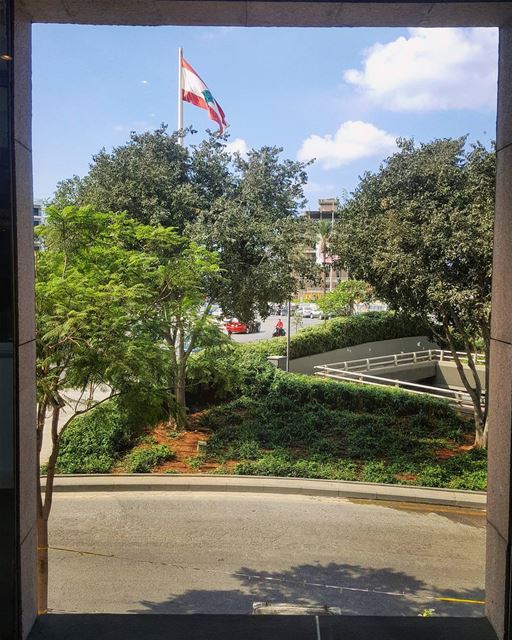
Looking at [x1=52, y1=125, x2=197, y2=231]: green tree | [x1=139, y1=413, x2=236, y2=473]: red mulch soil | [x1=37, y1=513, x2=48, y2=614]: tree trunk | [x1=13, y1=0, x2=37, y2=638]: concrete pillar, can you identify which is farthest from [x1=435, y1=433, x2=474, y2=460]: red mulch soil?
[x1=13, y1=0, x2=37, y2=638]: concrete pillar

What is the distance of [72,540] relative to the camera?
9.07m

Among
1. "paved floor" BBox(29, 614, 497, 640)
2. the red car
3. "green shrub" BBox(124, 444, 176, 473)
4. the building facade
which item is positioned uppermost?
the building facade

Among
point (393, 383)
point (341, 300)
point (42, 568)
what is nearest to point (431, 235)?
point (393, 383)

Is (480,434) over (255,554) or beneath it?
over

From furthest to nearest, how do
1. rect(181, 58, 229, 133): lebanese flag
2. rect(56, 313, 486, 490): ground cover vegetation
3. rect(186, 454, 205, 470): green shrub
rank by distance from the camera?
rect(181, 58, 229, 133): lebanese flag
rect(186, 454, 205, 470): green shrub
rect(56, 313, 486, 490): ground cover vegetation

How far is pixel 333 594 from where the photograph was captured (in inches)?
293

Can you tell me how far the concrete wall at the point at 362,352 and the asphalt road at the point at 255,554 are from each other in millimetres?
11413

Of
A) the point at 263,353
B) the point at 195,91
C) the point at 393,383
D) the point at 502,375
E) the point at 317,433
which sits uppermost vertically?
the point at 195,91

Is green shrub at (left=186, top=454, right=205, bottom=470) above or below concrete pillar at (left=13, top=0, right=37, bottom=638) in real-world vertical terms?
below

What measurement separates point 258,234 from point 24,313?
11.9m

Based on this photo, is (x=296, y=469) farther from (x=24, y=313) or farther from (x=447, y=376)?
(x=447, y=376)

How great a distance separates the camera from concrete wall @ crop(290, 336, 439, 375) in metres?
22.8

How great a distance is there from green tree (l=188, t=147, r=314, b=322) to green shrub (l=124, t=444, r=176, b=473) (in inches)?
161

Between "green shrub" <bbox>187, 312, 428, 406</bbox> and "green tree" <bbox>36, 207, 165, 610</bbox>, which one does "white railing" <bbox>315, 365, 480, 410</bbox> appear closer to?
"green shrub" <bbox>187, 312, 428, 406</bbox>
